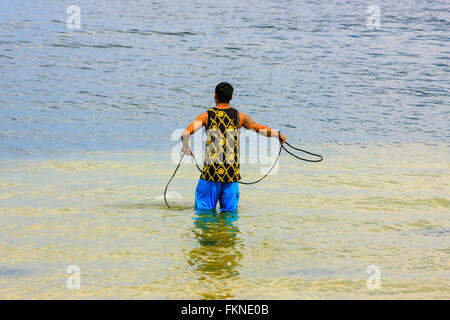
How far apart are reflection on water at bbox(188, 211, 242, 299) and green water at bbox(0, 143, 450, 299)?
2 cm

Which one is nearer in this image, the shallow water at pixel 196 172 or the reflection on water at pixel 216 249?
the reflection on water at pixel 216 249

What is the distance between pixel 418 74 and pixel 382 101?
4.70 meters

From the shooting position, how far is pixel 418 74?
25.0 m

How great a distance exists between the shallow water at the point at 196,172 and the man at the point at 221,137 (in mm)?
507

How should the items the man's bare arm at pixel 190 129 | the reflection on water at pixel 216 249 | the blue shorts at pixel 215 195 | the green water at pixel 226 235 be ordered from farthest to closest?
1. the blue shorts at pixel 215 195
2. the man's bare arm at pixel 190 129
3. the reflection on water at pixel 216 249
4. the green water at pixel 226 235

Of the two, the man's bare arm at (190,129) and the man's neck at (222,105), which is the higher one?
the man's neck at (222,105)

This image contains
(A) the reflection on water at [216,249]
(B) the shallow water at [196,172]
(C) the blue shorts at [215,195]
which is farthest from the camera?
(C) the blue shorts at [215,195]

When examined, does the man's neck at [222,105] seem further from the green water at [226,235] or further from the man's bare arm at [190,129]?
the green water at [226,235]

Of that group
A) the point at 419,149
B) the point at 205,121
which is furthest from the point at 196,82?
the point at 205,121

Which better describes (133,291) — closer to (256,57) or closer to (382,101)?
(382,101)

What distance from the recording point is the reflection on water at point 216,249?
235 inches

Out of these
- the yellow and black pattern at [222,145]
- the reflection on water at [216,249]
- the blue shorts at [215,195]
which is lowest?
the reflection on water at [216,249]

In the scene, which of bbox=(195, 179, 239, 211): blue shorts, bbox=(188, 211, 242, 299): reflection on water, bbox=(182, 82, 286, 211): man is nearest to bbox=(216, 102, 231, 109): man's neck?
bbox=(182, 82, 286, 211): man

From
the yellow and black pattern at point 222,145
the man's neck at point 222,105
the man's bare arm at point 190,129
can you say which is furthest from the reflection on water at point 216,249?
the man's neck at point 222,105
